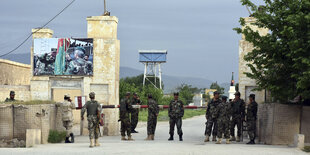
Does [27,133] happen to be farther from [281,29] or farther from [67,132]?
[281,29]

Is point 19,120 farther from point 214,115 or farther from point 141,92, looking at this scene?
point 141,92

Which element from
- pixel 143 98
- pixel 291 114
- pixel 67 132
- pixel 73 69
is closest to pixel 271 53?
pixel 291 114

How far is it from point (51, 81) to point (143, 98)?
44602 millimetres

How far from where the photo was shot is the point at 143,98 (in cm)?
7038

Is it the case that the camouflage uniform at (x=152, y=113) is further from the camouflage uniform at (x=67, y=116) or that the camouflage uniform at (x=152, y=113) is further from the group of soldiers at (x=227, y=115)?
the camouflage uniform at (x=67, y=116)

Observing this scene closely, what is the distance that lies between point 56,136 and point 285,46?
28.2ft

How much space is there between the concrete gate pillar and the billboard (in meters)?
0.37

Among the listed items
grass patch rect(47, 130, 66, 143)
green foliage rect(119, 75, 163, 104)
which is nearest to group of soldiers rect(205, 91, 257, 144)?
grass patch rect(47, 130, 66, 143)

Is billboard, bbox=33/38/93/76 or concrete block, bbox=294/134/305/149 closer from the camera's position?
concrete block, bbox=294/134/305/149

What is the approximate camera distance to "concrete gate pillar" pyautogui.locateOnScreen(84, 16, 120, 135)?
2523 centimetres

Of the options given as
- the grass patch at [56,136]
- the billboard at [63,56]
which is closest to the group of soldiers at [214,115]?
the grass patch at [56,136]

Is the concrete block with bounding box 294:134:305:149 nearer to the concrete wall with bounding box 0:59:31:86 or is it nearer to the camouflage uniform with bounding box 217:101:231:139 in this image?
the camouflage uniform with bounding box 217:101:231:139

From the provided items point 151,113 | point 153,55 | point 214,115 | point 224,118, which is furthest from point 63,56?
point 153,55

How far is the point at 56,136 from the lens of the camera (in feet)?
61.3
